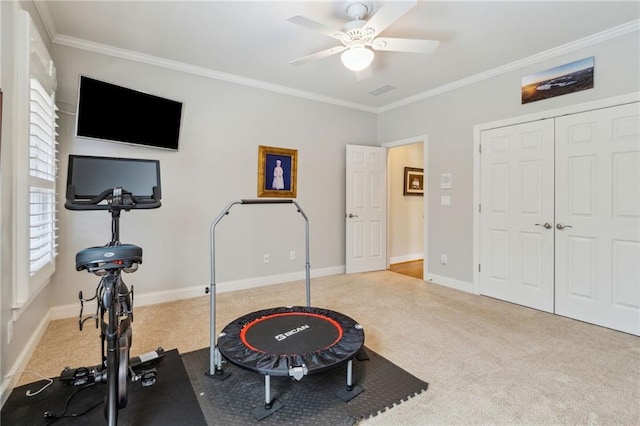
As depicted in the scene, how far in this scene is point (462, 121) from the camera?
4039 mm

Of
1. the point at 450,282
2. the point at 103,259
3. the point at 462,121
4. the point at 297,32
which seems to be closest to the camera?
the point at 103,259

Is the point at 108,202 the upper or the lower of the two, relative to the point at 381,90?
lower

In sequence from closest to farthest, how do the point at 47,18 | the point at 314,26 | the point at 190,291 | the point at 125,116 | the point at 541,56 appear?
the point at 314,26 < the point at 47,18 < the point at 125,116 < the point at 541,56 < the point at 190,291

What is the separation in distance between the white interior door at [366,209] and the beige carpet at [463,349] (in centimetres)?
A: 108

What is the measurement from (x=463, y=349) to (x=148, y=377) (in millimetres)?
2248

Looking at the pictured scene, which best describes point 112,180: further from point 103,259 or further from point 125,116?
point 125,116

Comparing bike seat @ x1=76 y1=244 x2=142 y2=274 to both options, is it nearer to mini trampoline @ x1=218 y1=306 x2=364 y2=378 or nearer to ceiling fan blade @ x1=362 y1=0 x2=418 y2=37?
mini trampoline @ x1=218 y1=306 x2=364 y2=378

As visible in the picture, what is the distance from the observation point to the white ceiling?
2514 millimetres

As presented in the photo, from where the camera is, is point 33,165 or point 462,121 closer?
point 33,165

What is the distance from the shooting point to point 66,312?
10.1ft

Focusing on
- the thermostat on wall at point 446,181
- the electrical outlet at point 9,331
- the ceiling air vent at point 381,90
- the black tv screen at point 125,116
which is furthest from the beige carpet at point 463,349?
the ceiling air vent at point 381,90

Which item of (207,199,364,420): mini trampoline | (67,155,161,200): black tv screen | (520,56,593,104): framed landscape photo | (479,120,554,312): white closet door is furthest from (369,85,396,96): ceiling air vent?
(67,155,161,200): black tv screen

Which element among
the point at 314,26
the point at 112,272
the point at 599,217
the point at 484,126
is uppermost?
the point at 314,26

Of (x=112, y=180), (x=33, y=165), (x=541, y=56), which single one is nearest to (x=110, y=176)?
Answer: (x=112, y=180)
